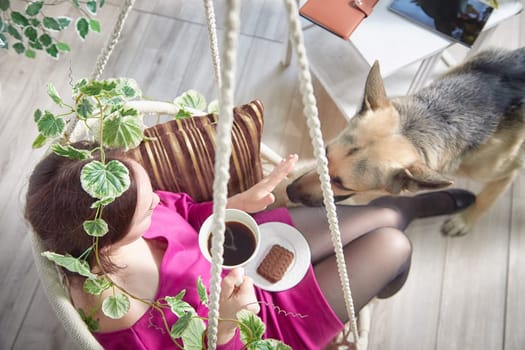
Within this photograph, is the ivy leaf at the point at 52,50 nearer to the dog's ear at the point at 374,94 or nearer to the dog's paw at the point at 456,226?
the dog's ear at the point at 374,94

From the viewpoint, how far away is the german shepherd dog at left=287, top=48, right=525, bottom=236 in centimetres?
140

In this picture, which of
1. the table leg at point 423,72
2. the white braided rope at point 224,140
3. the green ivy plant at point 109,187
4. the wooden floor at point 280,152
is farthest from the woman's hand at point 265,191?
the table leg at point 423,72

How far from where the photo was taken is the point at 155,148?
1295 millimetres

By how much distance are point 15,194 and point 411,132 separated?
1678 millimetres

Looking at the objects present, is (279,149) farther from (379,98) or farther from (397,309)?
(397,309)

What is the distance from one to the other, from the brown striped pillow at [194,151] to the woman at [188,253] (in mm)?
54

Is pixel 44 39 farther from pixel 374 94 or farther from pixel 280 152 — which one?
pixel 280 152

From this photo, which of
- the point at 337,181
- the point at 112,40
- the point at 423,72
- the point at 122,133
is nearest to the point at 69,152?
the point at 122,133

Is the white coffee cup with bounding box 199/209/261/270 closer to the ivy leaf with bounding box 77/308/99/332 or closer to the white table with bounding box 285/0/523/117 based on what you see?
the ivy leaf with bounding box 77/308/99/332

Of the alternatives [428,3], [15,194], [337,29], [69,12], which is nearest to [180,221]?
[337,29]

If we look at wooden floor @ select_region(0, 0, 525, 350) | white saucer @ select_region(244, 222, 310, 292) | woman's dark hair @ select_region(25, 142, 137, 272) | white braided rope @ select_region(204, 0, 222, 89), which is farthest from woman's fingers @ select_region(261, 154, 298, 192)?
wooden floor @ select_region(0, 0, 525, 350)

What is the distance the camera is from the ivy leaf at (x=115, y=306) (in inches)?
35.7

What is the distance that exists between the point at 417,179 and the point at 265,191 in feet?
1.49

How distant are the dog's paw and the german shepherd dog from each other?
259 millimetres
